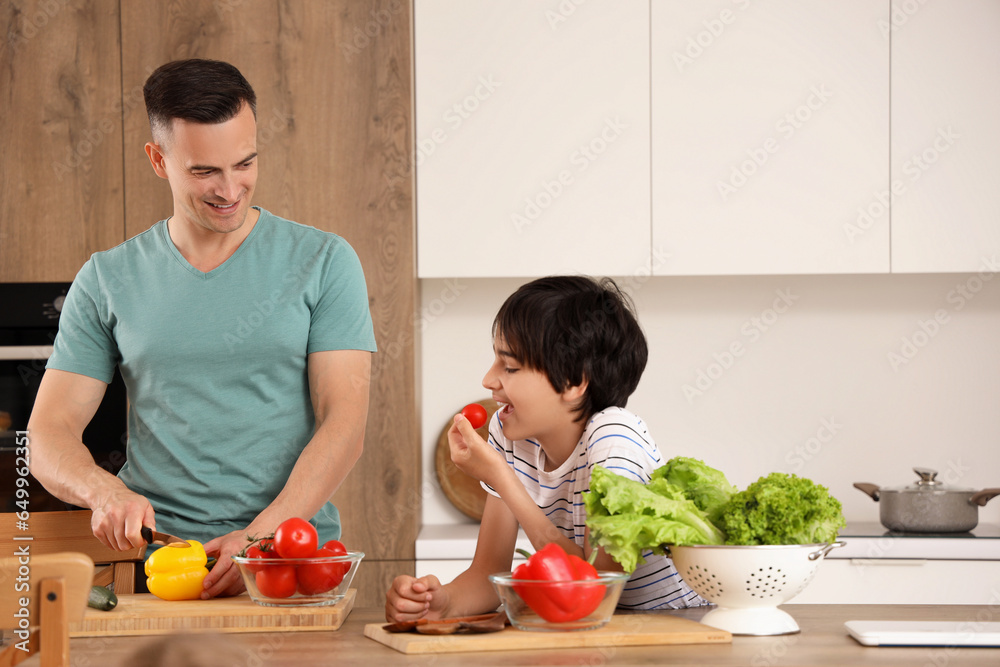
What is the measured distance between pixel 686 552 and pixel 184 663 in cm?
79

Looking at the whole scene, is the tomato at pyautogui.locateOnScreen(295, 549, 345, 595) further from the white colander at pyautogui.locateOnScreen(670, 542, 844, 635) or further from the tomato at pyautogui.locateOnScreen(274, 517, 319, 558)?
the white colander at pyautogui.locateOnScreen(670, 542, 844, 635)

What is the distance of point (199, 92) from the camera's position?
4.93 ft

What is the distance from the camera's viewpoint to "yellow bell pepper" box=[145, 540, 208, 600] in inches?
50.8

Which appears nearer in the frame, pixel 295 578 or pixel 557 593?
pixel 557 593

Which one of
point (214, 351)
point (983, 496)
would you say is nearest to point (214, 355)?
point (214, 351)

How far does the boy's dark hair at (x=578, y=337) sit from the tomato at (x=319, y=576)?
17.5 inches

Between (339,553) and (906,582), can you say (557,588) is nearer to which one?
(339,553)

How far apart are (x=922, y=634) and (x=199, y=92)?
1.30 metres

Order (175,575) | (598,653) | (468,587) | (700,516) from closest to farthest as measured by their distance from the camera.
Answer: (598,653) < (700,516) < (175,575) < (468,587)

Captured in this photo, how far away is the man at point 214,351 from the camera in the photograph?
1533 mm

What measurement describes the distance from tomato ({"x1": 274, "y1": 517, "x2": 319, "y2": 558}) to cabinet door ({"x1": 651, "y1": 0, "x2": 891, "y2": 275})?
1785mm

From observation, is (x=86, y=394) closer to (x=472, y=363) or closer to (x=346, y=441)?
(x=346, y=441)

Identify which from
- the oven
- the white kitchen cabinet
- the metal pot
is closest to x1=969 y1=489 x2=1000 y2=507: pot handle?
the metal pot

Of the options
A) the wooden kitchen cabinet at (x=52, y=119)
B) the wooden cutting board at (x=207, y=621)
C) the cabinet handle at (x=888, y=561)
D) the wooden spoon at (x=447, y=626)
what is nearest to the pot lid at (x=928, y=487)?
the cabinet handle at (x=888, y=561)
